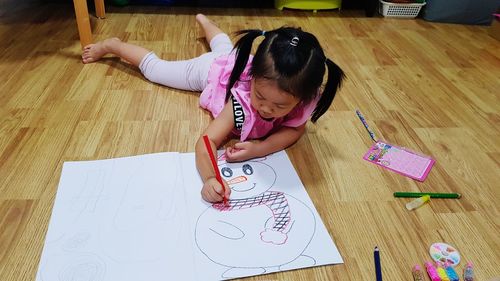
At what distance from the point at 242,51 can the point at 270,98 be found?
0.14m

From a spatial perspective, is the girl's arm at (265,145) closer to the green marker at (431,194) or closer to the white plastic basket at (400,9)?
the green marker at (431,194)

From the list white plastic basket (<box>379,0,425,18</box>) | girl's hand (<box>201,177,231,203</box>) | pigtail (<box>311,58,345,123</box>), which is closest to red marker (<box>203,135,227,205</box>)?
girl's hand (<box>201,177,231,203</box>)

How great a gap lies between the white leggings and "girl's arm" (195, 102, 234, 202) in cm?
23

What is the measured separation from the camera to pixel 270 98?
70 cm

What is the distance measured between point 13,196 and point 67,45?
2.50 ft

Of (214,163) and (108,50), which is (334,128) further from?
(108,50)

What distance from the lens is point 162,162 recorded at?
0.78 meters

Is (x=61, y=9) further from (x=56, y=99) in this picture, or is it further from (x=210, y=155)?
(x=210, y=155)

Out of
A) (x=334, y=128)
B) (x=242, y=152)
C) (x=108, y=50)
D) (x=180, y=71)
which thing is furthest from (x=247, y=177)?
(x=108, y=50)

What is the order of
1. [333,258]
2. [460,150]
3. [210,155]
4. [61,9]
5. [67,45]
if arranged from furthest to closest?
[61,9], [67,45], [460,150], [210,155], [333,258]

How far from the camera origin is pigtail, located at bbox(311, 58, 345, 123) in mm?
748

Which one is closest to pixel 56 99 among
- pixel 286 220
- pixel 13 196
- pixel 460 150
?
pixel 13 196

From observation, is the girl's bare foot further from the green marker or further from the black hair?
the green marker

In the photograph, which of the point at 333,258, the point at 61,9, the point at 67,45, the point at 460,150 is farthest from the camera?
the point at 61,9
